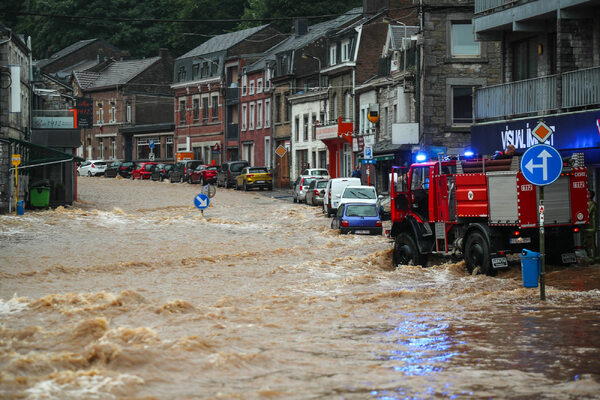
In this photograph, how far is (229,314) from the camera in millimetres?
17219

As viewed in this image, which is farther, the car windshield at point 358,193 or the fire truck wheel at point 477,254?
the car windshield at point 358,193

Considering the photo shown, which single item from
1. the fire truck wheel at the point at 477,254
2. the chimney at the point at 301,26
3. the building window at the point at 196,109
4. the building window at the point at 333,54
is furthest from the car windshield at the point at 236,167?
the fire truck wheel at the point at 477,254

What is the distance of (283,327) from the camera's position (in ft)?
51.7

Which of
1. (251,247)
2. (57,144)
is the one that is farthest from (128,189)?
(251,247)

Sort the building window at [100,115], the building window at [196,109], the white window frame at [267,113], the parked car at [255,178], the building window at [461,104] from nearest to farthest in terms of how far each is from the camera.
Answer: the building window at [461,104], the parked car at [255,178], the white window frame at [267,113], the building window at [196,109], the building window at [100,115]

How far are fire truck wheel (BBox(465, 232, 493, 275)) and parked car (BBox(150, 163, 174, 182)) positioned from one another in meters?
56.7

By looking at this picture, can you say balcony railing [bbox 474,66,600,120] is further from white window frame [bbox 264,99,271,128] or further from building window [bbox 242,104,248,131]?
building window [bbox 242,104,248,131]

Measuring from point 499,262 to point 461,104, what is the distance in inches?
1037

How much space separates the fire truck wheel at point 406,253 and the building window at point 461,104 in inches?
886

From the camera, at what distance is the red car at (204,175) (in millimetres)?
70375

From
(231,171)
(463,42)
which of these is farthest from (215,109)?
(463,42)

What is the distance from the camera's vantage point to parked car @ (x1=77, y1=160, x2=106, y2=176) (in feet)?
280

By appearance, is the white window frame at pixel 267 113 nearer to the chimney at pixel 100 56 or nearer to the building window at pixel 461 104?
the chimney at pixel 100 56

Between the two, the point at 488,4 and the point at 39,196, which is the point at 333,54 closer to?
the point at 39,196
